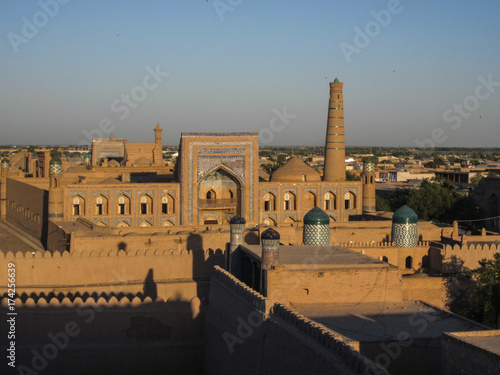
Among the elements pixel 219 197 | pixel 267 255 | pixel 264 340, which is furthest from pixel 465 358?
pixel 219 197

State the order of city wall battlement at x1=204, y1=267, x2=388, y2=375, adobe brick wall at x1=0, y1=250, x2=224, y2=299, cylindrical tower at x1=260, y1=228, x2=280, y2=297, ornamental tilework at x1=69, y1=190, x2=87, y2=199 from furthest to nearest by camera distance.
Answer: ornamental tilework at x1=69, y1=190, x2=87, y2=199 → adobe brick wall at x1=0, y1=250, x2=224, y2=299 → cylindrical tower at x1=260, y1=228, x2=280, y2=297 → city wall battlement at x1=204, y1=267, x2=388, y2=375

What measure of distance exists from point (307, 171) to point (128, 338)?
22.6m

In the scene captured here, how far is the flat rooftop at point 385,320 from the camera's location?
1218 centimetres

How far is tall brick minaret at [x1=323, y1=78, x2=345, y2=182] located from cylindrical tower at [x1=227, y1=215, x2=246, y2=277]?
2211 cm

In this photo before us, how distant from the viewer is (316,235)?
740 inches

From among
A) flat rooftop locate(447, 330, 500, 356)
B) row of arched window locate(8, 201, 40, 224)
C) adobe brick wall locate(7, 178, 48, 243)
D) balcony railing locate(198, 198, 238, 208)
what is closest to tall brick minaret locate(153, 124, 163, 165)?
adobe brick wall locate(7, 178, 48, 243)

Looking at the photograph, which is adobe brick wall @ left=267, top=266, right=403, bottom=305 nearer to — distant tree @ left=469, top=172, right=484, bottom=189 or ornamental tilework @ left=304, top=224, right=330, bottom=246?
ornamental tilework @ left=304, top=224, right=330, bottom=246

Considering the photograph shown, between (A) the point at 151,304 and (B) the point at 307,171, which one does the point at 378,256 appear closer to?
(A) the point at 151,304

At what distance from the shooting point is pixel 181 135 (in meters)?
32.1

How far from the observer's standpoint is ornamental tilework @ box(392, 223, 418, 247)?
21484 millimetres

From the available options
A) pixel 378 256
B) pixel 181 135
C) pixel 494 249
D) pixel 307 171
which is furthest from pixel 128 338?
pixel 307 171

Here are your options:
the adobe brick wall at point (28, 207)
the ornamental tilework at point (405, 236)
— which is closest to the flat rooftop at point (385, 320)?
the ornamental tilework at point (405, 236)

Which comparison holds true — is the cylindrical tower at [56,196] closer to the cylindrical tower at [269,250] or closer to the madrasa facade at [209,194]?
the madrasa facade at [209,194]

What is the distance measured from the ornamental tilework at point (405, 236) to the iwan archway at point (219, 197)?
12.6 meters
